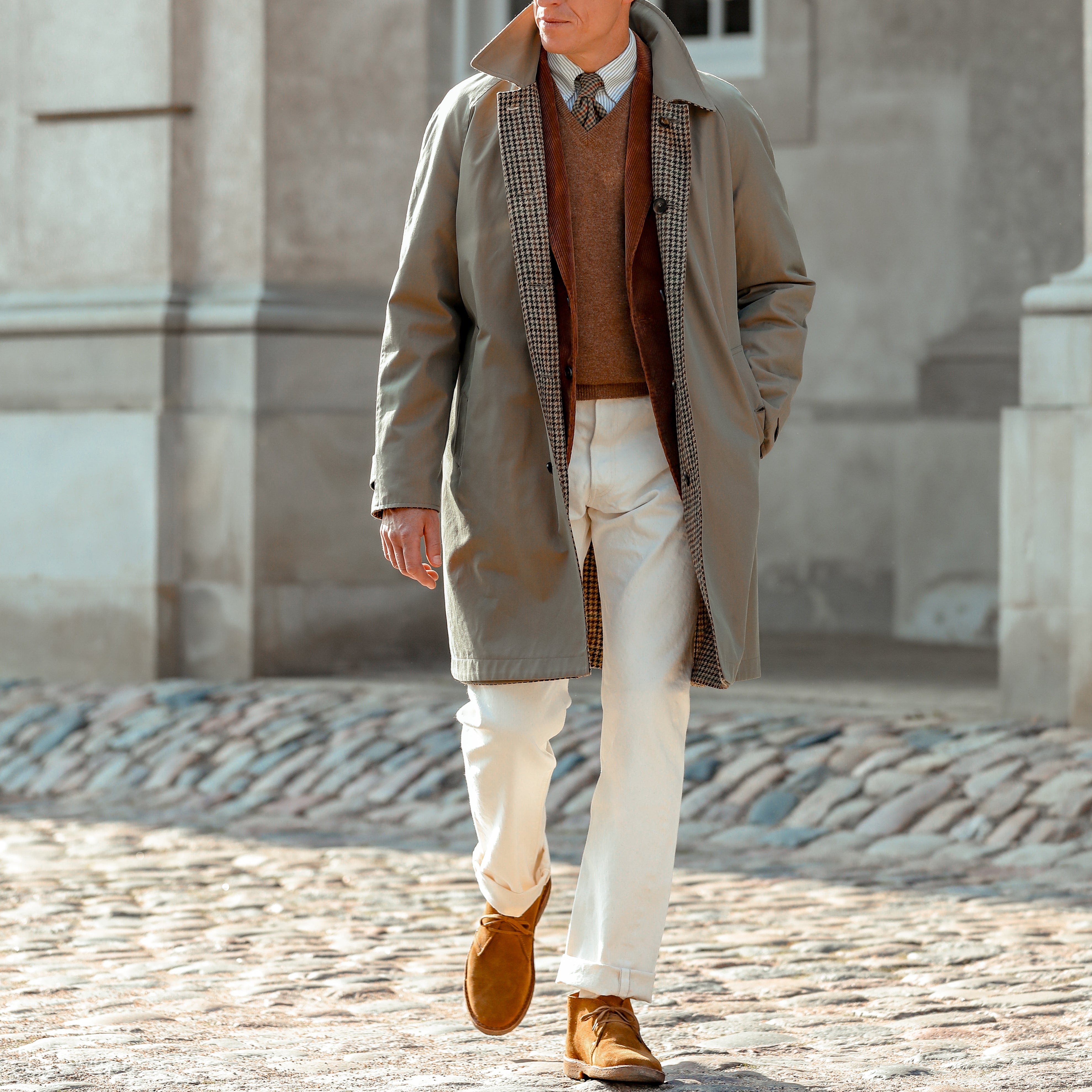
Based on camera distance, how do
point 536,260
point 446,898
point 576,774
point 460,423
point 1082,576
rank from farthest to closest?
point 1082,576, point 576,774, point 446,898, point 460,423, point 536,260

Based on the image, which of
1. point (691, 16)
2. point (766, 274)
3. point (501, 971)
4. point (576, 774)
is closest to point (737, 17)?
point (691, 16)

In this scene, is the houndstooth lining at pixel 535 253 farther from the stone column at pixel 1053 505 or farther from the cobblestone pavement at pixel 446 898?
the stone column at pixel 1053 505

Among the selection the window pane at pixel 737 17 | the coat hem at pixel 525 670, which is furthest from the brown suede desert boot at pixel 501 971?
the window pane at pixel 737 17

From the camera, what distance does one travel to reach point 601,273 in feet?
12.3

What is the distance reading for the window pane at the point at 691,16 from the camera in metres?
11.6

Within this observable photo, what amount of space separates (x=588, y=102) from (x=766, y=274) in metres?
0.47

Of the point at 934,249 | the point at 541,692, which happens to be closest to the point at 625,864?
the point at 541,692

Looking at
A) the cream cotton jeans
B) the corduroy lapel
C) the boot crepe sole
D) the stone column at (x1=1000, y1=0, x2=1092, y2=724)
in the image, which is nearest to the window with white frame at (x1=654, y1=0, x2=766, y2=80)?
the stone column at (x1=1000, y1=0, x2=1092, y2=724)

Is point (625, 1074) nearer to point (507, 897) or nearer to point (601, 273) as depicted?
point (507, 897)

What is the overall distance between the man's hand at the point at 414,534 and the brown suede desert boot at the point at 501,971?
2.03ft

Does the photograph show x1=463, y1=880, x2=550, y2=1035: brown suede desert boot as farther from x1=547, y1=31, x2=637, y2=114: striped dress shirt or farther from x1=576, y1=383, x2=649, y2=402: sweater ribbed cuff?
x1=547, y1=31, x2=637, y2=114: striped dress shirt

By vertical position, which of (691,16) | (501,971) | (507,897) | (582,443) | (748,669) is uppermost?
(691,16)

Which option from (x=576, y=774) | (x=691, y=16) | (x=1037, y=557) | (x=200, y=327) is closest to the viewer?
(x=576, y=774)

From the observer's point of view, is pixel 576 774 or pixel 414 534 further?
pixel 576 774
